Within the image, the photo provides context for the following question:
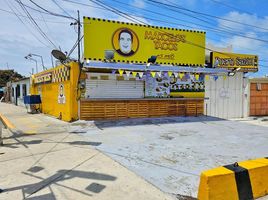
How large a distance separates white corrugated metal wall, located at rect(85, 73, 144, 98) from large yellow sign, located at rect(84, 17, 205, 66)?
1087 millimetres

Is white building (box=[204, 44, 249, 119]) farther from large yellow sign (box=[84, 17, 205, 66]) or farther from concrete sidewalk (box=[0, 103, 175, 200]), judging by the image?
concrete sidewalk (box=[0, 103, 175, 200])

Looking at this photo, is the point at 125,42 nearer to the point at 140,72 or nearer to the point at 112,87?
the point at 140,72

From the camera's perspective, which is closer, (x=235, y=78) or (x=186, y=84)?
(x=186, y=84)

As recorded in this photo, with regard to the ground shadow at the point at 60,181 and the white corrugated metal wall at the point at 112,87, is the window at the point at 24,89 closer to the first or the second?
the white corrugated metal wall at the point at 112,87

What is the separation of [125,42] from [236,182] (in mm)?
10299

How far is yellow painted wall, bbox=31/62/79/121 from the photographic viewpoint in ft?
38.9

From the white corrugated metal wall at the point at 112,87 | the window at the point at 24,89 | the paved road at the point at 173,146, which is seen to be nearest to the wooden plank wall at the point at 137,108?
the white corrugated metal wall at the point at 112,87

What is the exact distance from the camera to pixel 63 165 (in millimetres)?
5539

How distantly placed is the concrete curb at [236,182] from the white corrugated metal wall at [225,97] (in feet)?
36.3

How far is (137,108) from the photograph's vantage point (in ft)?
42.7

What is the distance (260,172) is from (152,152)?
2.95 metres

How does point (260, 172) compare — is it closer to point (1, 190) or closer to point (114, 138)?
point (1, 190)

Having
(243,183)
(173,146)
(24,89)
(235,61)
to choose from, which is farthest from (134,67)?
(24,89)

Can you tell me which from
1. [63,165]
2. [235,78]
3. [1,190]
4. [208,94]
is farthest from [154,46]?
[1,190]
